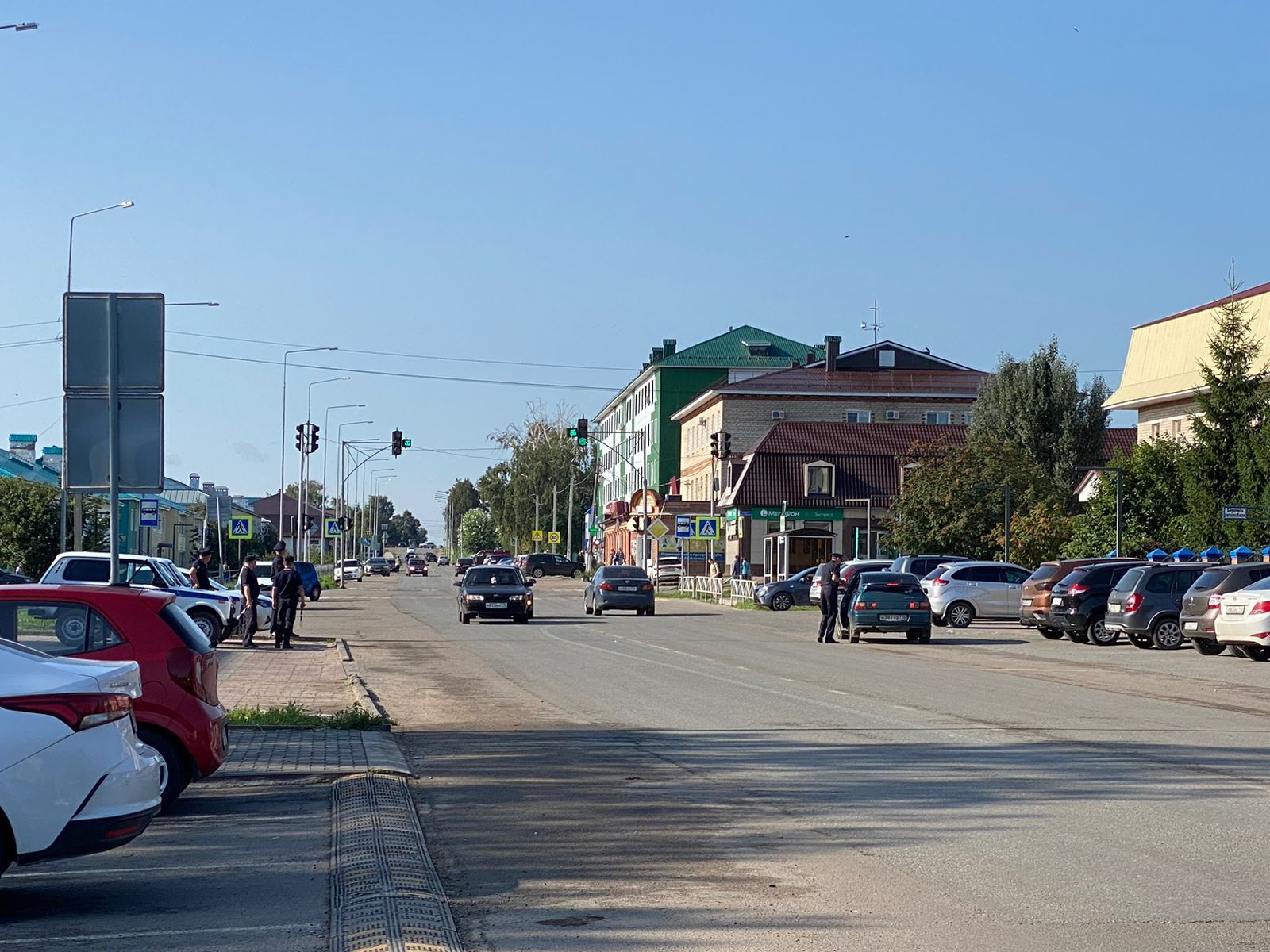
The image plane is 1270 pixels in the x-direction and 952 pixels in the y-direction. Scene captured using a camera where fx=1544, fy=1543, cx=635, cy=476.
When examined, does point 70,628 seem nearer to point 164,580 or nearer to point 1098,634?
point 164,580

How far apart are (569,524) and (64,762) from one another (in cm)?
12220

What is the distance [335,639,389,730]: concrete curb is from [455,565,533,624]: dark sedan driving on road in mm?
10676

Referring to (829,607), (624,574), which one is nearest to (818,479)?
(624,574)

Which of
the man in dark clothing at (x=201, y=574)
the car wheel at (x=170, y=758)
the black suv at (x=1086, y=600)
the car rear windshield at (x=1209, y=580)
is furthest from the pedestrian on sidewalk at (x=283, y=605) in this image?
the car wheel at (x=170, y=758)

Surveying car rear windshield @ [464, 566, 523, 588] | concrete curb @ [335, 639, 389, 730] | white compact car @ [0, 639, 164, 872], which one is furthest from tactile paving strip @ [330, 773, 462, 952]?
car rear windshield @ [464, 566, 523, 588]

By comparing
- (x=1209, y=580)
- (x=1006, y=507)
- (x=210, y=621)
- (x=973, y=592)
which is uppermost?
(x=1006, y=507)

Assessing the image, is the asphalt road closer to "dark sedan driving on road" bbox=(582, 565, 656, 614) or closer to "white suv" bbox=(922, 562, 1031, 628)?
"white suv" bbox=(922, 562, 1031, 628)

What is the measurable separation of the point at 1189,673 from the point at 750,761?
14415 millimetres

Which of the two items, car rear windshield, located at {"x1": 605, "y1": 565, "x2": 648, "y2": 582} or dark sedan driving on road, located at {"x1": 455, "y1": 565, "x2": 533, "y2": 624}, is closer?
dark sedan driving on road, located at {"x1": 455, "y1": 565, "x2": 533, "y2": 624}

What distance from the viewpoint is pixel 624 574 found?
158 ft

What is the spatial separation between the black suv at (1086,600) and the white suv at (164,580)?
1788 centimetres

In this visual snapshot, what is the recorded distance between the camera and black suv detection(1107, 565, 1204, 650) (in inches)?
1245

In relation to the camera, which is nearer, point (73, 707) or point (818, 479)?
point (73, 707)

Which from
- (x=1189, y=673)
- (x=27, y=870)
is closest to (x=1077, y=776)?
(x=27, y=870)
